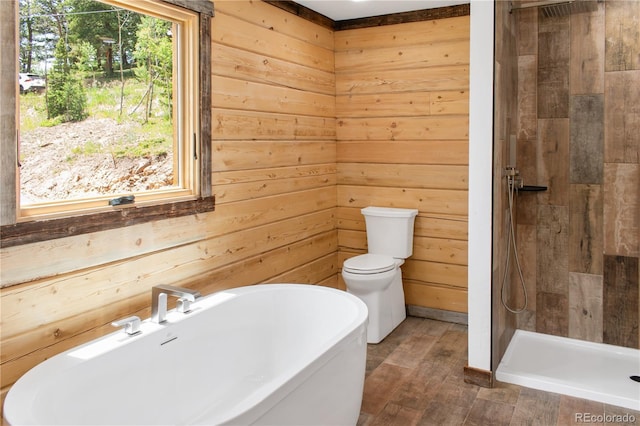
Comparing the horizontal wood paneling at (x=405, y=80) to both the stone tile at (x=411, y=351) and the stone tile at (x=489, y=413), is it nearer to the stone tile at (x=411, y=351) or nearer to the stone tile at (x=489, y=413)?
the stone tile at (x=411, y=351)

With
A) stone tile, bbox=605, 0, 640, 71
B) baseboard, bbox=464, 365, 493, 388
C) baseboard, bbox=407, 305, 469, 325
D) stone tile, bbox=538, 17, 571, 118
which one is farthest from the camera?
baseboard, bbox=407, 305, 469, 325

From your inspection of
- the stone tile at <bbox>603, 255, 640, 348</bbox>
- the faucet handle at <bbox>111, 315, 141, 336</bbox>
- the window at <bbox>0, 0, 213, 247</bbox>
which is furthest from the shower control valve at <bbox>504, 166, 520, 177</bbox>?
the faucet handle at <bbox>111, 315, 141, 336</bbox>

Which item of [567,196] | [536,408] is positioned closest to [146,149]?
[536,408]

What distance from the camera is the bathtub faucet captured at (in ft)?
7.47

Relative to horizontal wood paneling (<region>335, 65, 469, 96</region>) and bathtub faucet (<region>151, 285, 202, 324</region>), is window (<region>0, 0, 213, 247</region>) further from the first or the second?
horizontal wood paneling (<region>335, 65, 469, 96</region>)

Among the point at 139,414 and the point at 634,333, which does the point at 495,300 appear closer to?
the point at 634,333

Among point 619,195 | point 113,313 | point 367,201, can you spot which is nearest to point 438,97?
point 367,201

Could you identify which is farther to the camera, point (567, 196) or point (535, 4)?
point (567, 196)

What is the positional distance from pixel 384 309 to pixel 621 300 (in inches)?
60.1

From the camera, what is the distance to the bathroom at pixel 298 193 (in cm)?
225

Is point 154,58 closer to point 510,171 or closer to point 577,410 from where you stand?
point 510,171

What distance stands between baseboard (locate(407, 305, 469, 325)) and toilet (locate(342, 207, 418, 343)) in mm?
110

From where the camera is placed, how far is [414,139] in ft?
13.2

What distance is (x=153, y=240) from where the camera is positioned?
264cm
